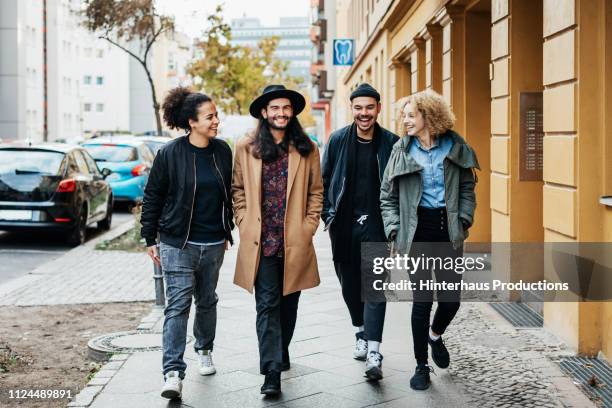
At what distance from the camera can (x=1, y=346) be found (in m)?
7.89

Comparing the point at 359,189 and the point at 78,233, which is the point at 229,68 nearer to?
the point at 78,233

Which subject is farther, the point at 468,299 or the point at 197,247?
the point at 468,299

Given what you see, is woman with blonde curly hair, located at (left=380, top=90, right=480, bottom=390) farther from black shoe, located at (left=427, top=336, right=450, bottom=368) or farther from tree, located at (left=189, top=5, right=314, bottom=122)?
tree, located at (left=189, top=5, right=314, bottom=122)

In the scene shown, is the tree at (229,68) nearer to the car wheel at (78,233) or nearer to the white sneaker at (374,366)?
the car wheel at (78,233)

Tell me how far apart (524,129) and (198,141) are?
443cm

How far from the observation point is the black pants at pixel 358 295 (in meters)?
6.50

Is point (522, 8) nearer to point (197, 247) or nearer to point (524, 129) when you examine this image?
point (524, 129)

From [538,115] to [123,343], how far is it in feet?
15.2

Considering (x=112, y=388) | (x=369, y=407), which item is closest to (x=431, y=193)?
(x=369, y=407)

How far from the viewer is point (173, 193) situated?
6.12m

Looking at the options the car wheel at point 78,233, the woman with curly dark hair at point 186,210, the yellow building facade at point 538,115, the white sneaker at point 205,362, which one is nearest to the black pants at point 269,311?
the woman with curly dark hair at point 186,210

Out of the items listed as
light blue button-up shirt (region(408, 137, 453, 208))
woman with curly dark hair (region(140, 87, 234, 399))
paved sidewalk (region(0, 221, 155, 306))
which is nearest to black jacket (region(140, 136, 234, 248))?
woman with curly dark hair (region(140, 87, 234, 399))

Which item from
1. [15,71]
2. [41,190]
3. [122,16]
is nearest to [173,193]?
[41,190]

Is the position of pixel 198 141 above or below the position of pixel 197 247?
above
